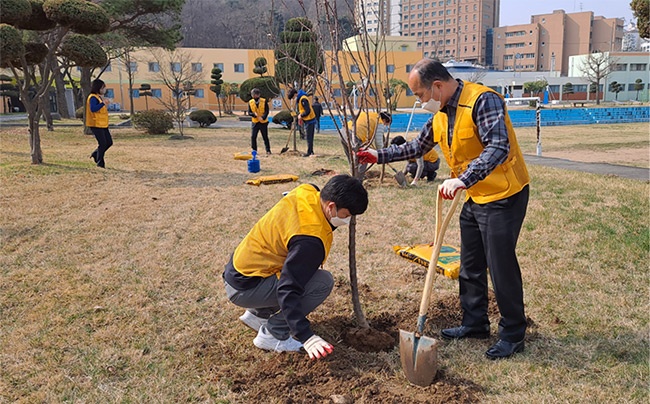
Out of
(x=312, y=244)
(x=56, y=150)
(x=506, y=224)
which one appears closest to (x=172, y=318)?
(x=312, y=244)

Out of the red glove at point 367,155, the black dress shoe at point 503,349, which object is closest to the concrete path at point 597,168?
the black dress shoe at point 503,349

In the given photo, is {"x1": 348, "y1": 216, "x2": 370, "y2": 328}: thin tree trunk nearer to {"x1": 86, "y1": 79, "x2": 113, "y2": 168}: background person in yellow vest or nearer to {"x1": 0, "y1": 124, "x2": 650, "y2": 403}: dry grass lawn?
{"x1": 0, "y1": 124, "x2": 650, "y2": 403}: dry grass lawn

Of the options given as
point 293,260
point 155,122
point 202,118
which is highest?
point 202,118

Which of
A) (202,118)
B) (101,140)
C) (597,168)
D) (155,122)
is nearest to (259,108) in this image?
(101,140)

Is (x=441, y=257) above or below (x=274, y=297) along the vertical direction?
below

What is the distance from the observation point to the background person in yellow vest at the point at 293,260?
2.27 m

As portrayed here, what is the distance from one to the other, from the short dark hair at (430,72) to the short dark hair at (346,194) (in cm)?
64

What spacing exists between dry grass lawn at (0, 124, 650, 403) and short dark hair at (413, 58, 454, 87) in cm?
145

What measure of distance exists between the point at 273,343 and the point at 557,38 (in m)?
91.5

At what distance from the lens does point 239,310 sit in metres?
3.33

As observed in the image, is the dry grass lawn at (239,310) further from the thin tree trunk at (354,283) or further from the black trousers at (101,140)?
the black trousers at (101,140)

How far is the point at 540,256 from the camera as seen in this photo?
4.37 meters

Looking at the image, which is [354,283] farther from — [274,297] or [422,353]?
[422,353]

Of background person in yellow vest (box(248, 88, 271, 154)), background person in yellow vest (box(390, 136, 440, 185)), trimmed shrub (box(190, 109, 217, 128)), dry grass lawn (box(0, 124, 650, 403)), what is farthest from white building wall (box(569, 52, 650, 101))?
dry grass lawn (box(0, 124, 650, 403))
